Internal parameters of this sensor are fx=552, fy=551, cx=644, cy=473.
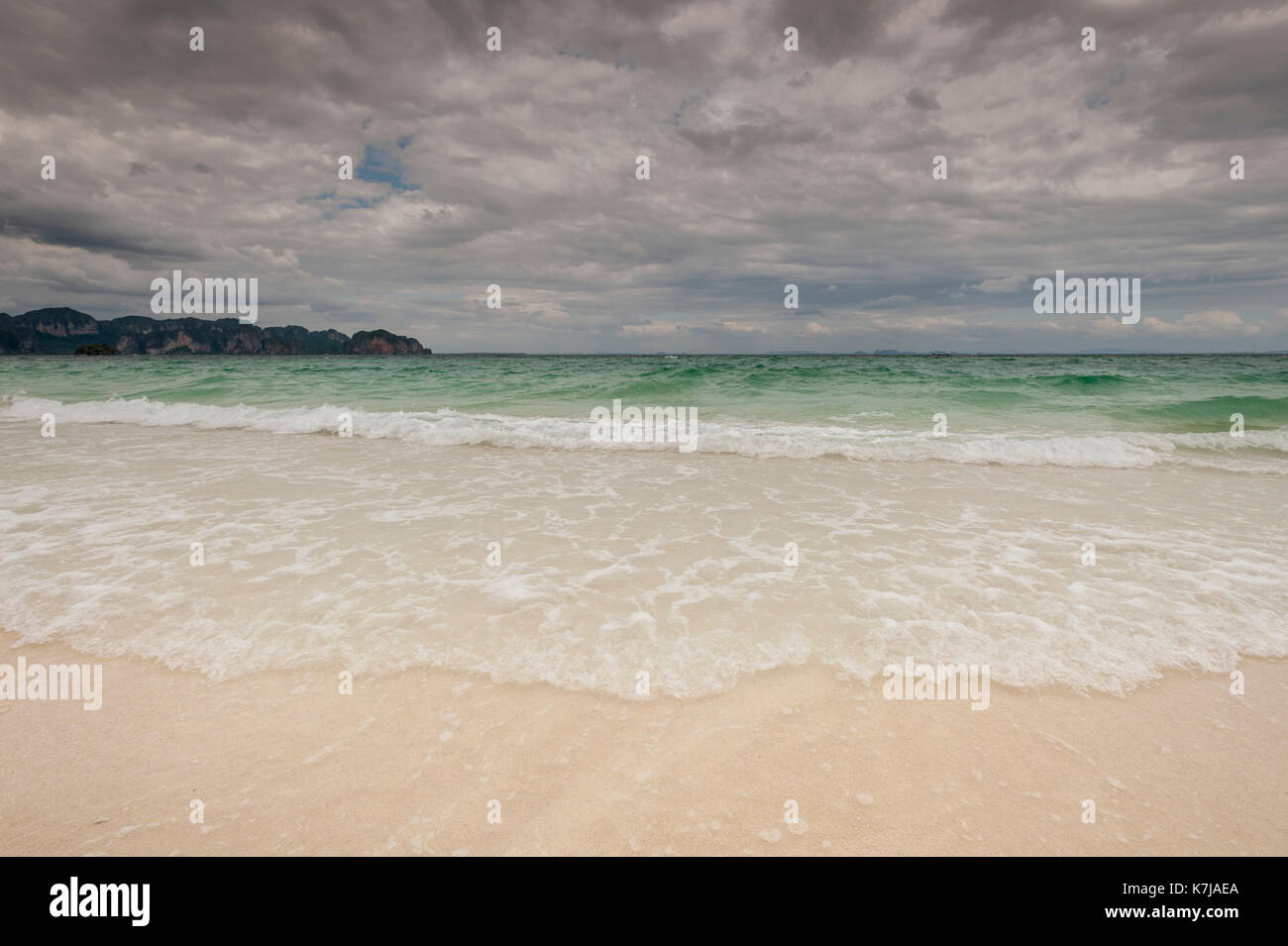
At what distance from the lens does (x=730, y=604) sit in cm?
508

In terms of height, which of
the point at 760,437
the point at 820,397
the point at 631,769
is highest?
the point at 820,397

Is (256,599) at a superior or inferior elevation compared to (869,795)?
superior

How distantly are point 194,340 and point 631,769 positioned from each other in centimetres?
18668

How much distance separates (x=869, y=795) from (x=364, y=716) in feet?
10.1

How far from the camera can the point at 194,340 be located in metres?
144

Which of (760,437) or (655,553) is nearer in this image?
(655,553)

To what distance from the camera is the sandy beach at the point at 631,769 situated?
2.71m

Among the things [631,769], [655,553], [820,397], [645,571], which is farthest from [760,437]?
[820,397]

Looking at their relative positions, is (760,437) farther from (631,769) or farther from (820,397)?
(820,397)

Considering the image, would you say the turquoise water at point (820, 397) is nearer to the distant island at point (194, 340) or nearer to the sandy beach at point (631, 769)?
the sandy beach at point (631, 769)

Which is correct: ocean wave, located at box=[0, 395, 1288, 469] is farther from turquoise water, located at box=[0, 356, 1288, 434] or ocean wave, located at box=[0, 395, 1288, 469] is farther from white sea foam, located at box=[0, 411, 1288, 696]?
turquoise water, located at box=[0, 356, 1288, 434]

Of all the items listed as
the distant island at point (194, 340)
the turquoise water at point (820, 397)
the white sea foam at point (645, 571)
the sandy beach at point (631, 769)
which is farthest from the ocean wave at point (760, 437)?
the distant island at point (194, 340)

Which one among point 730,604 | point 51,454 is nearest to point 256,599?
point 730,604
